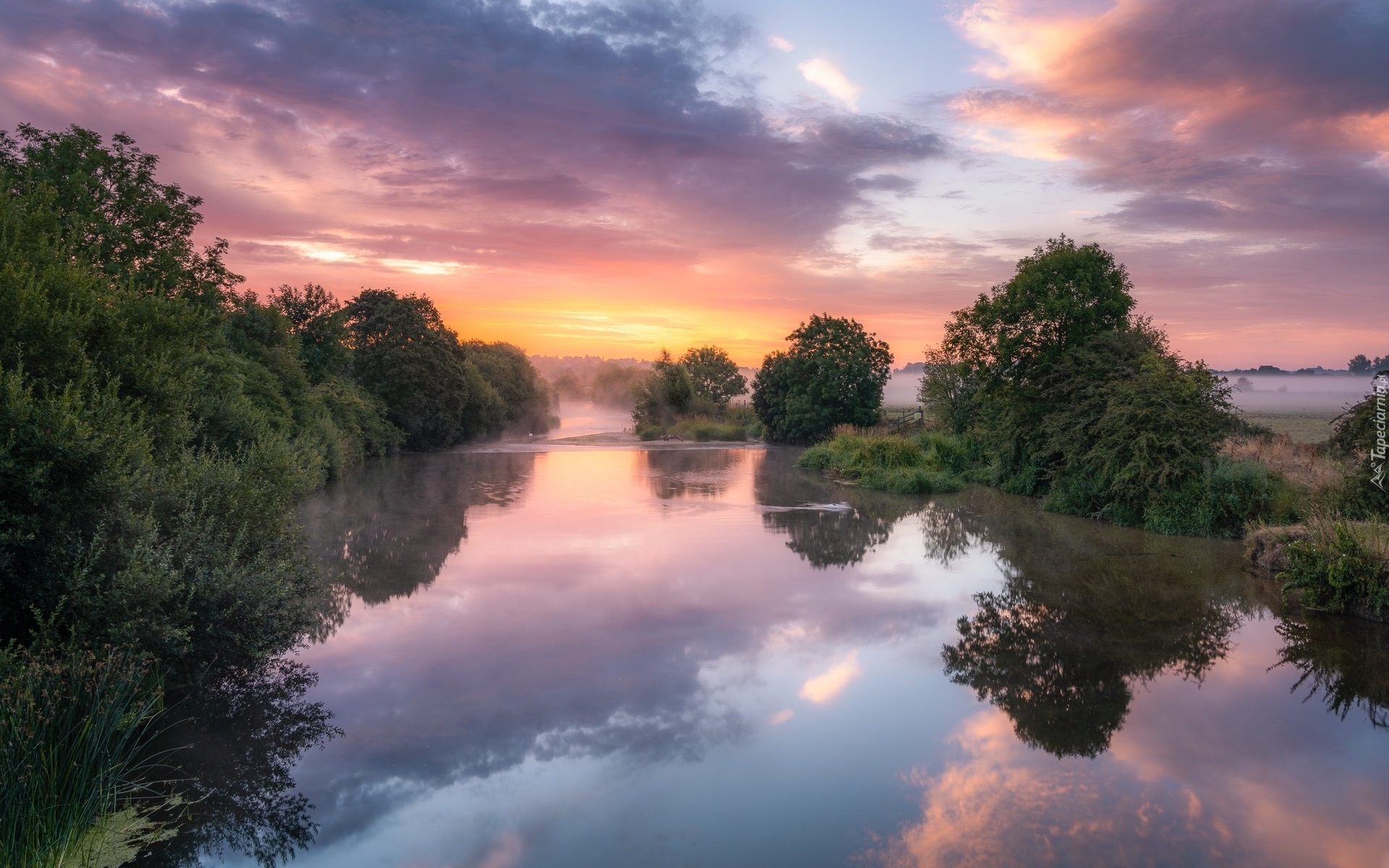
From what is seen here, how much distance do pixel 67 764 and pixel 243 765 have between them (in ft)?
→ 4.75

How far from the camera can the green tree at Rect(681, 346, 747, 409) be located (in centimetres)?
6944

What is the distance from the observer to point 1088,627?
10.7 meters

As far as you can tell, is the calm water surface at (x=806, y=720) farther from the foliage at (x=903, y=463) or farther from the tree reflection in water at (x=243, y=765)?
the foliage at (x=903, y=463)

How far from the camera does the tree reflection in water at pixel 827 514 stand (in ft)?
52.9

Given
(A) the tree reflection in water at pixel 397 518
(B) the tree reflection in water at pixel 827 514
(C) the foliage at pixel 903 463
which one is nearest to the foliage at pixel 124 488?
(A) the tree reflection in water at pixel 397 518

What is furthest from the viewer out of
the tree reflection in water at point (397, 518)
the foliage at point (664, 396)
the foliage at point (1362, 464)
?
the foliage at point (664, 396)

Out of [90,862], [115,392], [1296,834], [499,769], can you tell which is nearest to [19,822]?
[90,862]

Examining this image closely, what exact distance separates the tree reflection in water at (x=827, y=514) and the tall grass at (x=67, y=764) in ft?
35.1

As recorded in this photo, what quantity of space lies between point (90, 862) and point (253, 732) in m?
Answer: 2.29

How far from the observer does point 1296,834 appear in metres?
5.78

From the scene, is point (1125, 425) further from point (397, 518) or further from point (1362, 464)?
point (397, 518)

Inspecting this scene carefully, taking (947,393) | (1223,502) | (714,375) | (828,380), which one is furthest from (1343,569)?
(714,375)

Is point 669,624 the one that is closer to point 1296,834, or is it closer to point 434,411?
point 1296,834

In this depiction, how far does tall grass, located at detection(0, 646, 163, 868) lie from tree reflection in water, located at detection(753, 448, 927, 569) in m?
10.7
